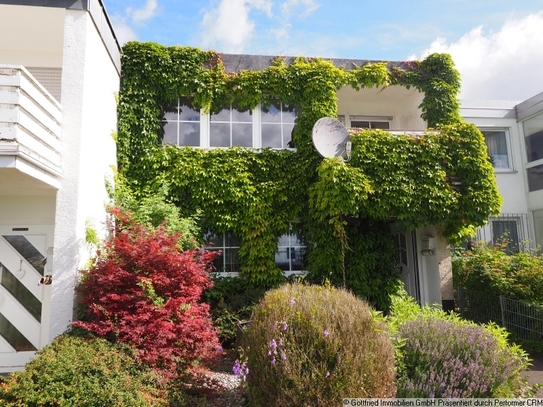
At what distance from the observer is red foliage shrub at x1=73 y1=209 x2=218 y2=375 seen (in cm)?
596

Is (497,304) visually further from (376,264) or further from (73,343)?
(73,343)

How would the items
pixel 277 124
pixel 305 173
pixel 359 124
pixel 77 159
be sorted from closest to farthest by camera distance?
pixel 77 159
pixel 305 173
pixel 277 124
pixel 359 124

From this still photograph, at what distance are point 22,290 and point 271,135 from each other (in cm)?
644

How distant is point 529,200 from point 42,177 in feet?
45.0

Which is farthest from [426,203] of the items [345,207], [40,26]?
[40,26]

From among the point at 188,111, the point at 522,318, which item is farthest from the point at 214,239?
the point at 522,318

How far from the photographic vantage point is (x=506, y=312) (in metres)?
8.97

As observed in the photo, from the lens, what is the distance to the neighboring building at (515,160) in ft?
42.9

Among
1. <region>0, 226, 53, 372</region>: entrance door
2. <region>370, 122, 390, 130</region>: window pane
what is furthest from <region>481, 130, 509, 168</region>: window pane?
<region>0, 226, 53, 372</region>: entrance door

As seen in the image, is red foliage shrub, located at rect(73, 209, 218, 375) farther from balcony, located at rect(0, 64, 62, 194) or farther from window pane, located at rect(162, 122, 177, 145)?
window pane, located at rect(162, 122, 177, 145)

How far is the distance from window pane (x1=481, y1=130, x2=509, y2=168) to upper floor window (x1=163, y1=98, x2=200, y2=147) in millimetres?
9730

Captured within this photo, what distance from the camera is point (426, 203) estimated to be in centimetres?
915

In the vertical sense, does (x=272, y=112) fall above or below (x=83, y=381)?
above

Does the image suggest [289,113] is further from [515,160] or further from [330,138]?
[515,160]
